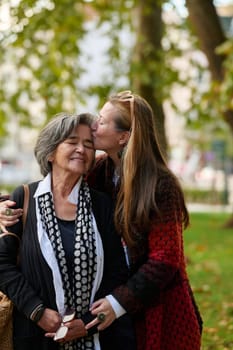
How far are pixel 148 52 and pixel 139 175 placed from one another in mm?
9057

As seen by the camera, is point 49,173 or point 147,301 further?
point 49,173

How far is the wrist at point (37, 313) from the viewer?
141 inches

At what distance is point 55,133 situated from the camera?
3812 mm

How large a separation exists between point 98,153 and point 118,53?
443 inches

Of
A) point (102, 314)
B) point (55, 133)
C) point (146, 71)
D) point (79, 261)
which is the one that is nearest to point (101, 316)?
point (102, 314)

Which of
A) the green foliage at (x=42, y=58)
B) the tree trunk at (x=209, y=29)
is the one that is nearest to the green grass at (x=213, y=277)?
the tree trunk at (x=209, y=29)

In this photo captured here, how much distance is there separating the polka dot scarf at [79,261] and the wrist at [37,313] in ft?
0.42

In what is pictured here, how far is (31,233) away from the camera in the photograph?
3.71m

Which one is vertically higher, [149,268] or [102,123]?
[102,123]

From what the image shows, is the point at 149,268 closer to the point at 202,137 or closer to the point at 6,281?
the point at 6,281

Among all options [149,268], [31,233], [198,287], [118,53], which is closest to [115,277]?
[149,268]

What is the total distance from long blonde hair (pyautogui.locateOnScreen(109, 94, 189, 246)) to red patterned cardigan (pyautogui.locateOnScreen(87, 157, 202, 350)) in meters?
0.05

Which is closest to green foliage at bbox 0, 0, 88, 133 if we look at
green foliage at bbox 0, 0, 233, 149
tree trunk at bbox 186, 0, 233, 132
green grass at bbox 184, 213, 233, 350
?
green foliage at bbox 0, 0, 233, 149

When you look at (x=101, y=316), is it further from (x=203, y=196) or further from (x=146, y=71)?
(x=203, y=196)
